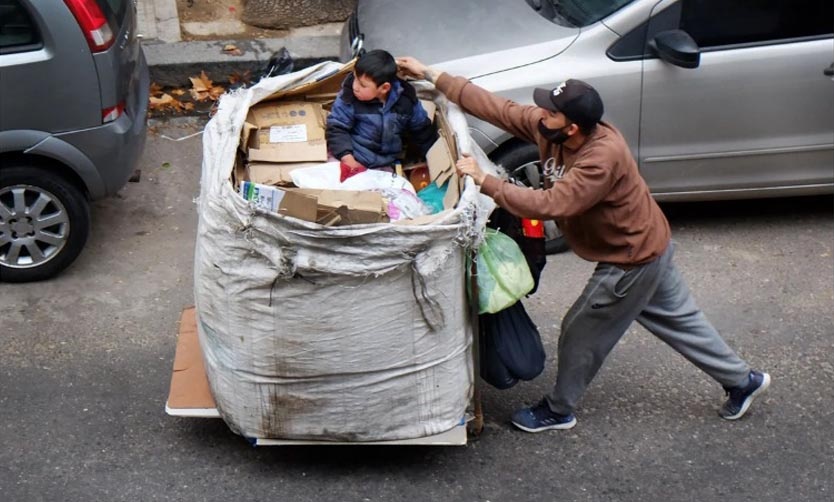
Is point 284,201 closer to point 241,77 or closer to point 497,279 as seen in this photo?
point 497,279

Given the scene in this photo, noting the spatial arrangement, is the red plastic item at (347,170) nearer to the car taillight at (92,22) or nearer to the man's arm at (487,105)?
the man's arm at (487,105)

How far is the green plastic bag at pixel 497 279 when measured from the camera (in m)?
3.88

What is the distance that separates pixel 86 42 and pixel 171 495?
2176mm

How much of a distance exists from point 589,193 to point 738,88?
2216 mm

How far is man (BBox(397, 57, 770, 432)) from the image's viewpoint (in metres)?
3.74

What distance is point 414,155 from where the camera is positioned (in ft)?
14.8

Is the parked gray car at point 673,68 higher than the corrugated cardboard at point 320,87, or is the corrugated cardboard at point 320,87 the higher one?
the corrugated cardboard at point 320,87

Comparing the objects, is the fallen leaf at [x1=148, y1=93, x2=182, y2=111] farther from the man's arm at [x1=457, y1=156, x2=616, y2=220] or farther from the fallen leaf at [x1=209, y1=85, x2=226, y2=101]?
the man's arm at [x1=457, y1=156, x2=616, y2=220]

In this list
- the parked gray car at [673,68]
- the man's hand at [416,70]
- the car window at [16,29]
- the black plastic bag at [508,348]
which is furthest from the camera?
the parked gray car at [673,68]

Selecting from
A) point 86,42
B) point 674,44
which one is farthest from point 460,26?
point 86,42

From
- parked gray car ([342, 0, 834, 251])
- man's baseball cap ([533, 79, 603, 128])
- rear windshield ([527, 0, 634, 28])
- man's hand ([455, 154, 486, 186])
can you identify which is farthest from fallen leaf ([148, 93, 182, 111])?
man's baseball cap ([533, 79, 603, 128])

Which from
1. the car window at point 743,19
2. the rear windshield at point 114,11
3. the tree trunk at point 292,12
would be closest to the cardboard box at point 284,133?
the rear windshield at point 114,11

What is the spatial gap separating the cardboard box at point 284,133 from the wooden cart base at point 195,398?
31.7 inches

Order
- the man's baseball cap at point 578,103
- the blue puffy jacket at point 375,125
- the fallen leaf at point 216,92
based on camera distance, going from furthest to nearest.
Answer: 1. the fallen leaf at point 216,92
2. the blue puffy jacket at point 375,125
3. the man's baseball cap at point 578,103
